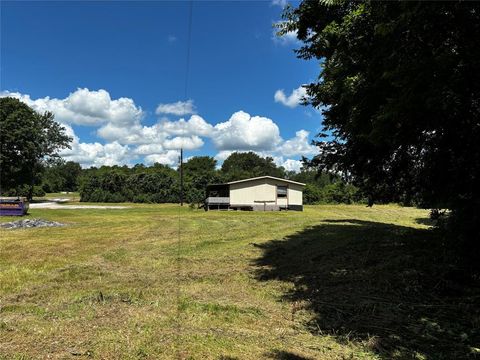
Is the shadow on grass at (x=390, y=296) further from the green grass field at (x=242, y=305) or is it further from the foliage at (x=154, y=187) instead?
the foliage at (x=154, y=187)

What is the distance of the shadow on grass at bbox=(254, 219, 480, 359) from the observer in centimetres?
421

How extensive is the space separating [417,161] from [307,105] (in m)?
3.16

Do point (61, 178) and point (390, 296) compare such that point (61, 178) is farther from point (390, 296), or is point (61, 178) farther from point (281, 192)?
point (390, 296)

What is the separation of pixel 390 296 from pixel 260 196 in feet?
98.4

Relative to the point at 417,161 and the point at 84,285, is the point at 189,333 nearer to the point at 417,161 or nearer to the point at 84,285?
the point at 84,285

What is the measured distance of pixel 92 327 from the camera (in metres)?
4.56

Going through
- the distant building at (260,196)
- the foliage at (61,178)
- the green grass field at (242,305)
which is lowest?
the green grass field at (242,305)

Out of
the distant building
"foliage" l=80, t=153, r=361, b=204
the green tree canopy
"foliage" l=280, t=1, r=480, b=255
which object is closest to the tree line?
"foliage" l=80, t=153, r=361, b=204

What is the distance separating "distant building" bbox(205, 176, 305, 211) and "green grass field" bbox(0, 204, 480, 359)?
972 inches

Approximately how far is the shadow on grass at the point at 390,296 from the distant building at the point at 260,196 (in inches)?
1007

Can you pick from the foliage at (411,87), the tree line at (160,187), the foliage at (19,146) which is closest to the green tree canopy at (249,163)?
the tree line at (160,187)

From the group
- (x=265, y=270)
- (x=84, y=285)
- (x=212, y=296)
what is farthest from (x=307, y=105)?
(x=84, y=285)

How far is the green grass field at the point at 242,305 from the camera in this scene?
159 inches

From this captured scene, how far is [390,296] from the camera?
5.74 metres
